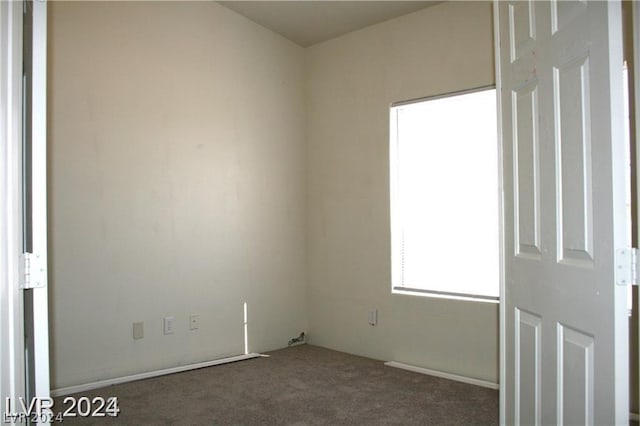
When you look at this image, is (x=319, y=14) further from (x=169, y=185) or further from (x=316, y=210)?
(x=169, y=185)

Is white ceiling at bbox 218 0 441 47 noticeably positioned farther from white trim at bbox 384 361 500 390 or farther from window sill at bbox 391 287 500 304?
white trim at bbox 384 361 500 390

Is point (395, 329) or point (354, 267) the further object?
point (354, 267)

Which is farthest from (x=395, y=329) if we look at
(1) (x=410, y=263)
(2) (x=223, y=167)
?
(2) (x=223, y=167)

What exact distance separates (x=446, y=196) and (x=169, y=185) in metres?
2.10

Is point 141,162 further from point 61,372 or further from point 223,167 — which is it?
point 61,372

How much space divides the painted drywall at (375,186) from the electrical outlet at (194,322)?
1239 mm

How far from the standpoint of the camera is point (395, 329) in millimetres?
4020

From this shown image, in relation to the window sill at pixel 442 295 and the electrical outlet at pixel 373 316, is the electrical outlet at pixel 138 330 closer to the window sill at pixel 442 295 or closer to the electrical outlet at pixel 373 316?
the electrical outlet at pixel 373 316

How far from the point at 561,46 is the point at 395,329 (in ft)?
9.52

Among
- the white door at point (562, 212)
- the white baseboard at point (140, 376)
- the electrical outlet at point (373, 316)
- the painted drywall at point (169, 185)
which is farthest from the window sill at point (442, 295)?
the white door at point (562, 212)

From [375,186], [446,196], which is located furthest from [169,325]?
[446,196]

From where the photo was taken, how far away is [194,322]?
375 centimetres

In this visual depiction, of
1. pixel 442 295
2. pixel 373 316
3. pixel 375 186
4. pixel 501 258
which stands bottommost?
pixel 373 316

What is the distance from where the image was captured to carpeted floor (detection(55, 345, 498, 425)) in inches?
108
